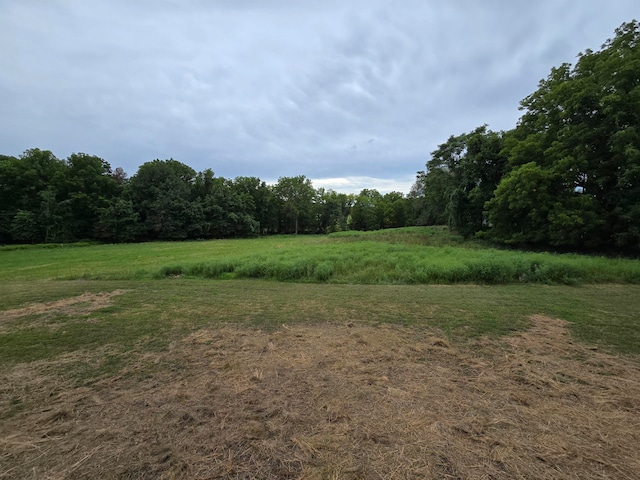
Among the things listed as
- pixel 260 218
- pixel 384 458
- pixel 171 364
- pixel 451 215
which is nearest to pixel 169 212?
pixel 260 218

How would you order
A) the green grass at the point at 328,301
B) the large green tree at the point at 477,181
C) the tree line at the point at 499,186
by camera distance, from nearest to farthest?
the green grass at the point at 328,301, the tree line at the point at 499,186, the large green tree at the point at 477,181

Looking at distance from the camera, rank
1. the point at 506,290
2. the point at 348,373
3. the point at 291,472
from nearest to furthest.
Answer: the point at 291,472 < the point at 348,373 < the point at 506,290

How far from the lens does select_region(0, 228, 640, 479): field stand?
2.06 metres

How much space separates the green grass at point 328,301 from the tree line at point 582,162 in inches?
238

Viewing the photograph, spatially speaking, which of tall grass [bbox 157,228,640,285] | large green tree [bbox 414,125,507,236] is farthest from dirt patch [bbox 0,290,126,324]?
large green tree [bbox 414,125,507,236]

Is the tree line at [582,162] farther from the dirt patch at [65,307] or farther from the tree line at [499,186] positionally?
the dirt patch at [65,307]

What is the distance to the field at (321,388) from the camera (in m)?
2.06

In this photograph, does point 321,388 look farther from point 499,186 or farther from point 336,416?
point 499,186

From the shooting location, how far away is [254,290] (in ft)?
27.0

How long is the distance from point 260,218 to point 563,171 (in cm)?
5345

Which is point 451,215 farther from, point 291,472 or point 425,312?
point 291,472

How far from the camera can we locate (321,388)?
3.05 metres

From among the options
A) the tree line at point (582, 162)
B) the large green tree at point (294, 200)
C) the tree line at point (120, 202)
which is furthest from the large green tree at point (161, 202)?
the tree line at point (582, 162)

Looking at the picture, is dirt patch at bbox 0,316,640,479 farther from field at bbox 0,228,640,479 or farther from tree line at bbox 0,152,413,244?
tree line at bbox 0,152,413,244
